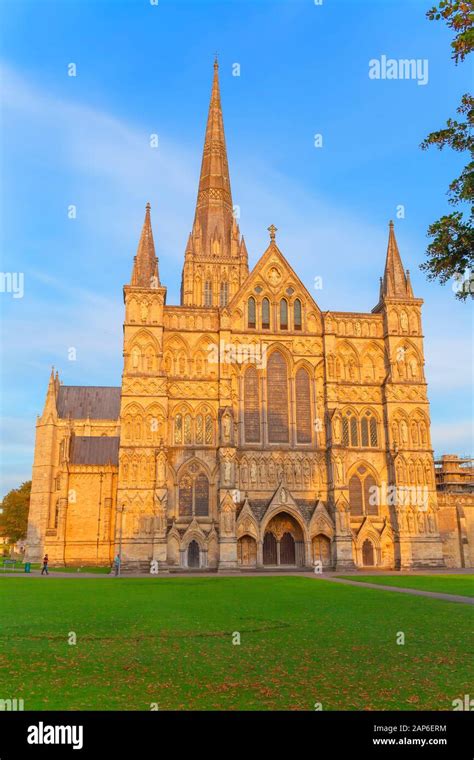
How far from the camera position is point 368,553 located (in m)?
50.4

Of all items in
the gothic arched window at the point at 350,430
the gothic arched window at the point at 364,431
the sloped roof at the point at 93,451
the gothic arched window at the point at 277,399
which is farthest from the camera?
the sloped roof at the point at 93,451

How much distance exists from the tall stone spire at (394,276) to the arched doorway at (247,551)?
2349 centimetres

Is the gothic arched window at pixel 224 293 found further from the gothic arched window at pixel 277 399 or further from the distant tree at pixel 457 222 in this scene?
the distant tree at pixel 457 222

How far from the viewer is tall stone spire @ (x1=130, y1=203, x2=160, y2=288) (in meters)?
52.9

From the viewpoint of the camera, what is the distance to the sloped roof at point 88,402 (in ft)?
275

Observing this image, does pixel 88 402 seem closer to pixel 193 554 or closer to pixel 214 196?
pixel 214 196

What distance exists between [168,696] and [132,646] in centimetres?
453

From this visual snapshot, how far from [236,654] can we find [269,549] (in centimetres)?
3766

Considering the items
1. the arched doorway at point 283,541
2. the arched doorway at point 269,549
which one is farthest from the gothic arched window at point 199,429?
the arched doorway at point 269,549

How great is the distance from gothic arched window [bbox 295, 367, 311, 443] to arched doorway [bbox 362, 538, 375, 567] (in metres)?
9.07

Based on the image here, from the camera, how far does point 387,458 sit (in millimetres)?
52156
